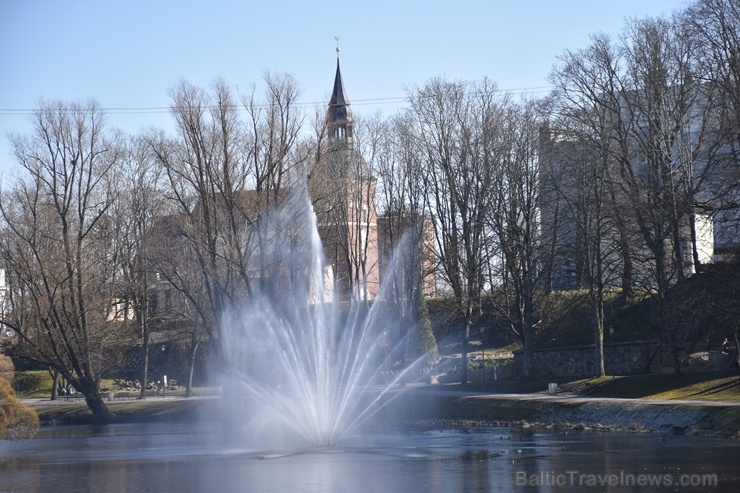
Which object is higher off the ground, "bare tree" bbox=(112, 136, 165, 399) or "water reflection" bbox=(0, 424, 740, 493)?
"bare tree" bbox=(112, 136, 165, 399)

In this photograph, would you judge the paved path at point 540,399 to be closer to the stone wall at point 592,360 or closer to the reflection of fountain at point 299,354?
the reflection of fountain at point 299,354

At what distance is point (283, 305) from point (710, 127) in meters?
22.0

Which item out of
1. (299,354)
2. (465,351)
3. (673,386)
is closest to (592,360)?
(465,351)

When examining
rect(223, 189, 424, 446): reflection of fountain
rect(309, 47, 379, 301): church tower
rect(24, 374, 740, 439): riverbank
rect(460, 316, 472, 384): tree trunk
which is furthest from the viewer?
rect(309, 47, 379, 301): church tower

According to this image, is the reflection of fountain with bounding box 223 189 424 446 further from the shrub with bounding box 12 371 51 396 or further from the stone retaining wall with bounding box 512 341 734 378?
the shrub with bounding box 12 371 51 396

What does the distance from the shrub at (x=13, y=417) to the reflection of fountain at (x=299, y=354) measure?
7638 millimetres

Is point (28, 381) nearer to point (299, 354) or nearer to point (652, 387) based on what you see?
point (299, 354)

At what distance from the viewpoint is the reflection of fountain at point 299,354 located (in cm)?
3281

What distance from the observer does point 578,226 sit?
47.8m

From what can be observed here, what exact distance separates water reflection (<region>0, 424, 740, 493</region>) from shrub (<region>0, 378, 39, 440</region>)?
2.45 feet

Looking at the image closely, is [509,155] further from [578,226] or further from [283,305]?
[283,305]

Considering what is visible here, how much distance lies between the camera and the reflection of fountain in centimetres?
3281

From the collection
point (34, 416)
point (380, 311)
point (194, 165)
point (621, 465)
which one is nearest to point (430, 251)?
point (380, 311)

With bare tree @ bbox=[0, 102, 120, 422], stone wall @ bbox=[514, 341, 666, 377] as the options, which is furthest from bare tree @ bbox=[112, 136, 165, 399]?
stone wall @ bbox=[514, 341, 666, 377]
